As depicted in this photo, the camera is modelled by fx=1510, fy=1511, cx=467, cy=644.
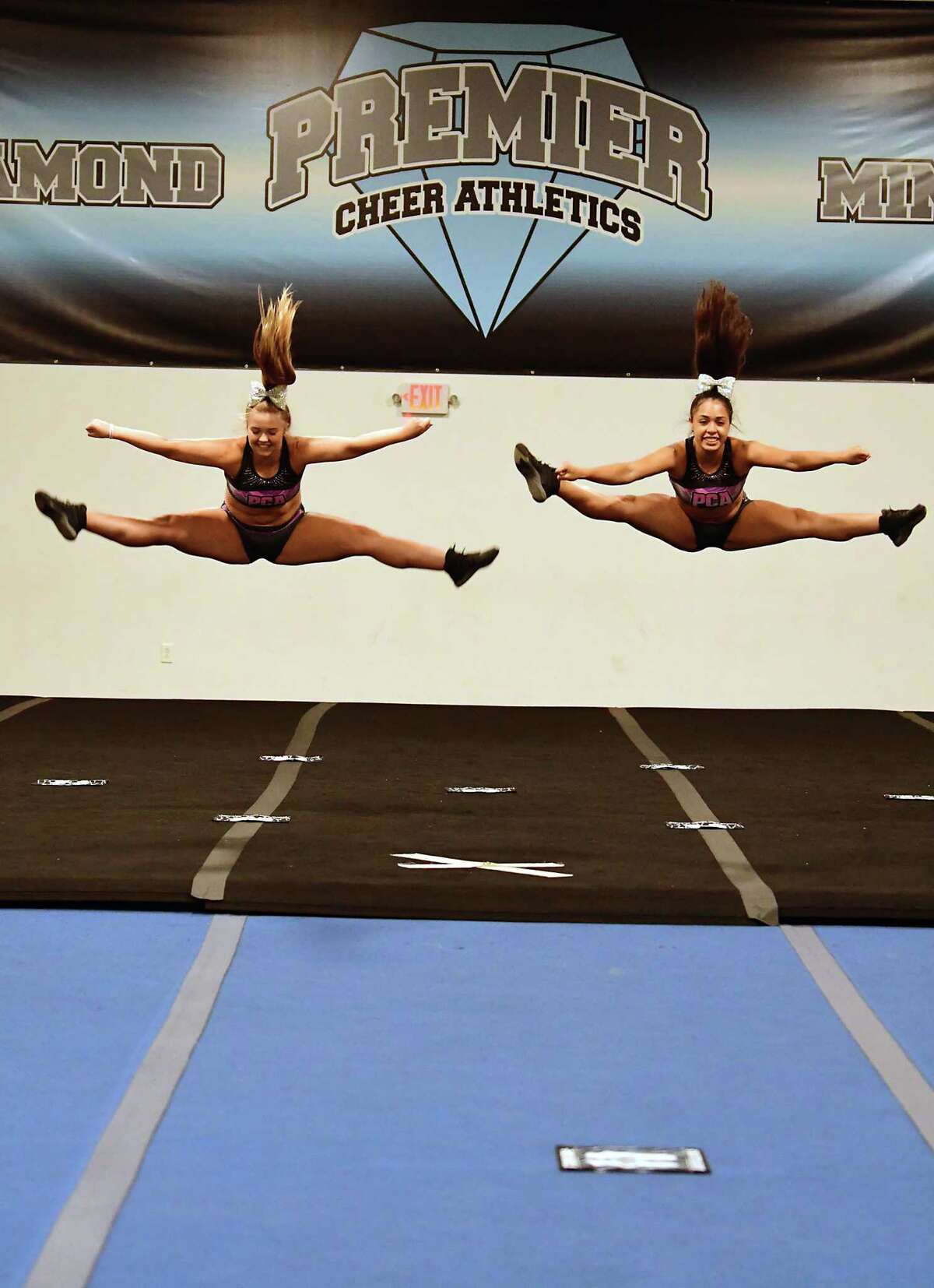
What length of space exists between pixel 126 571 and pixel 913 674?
399 centimetres

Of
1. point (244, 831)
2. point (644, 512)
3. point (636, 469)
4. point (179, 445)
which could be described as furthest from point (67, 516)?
point (644, 512)

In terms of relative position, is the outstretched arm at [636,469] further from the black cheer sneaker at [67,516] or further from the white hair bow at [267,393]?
the black cheer sneaker at [67,516]

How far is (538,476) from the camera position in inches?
206

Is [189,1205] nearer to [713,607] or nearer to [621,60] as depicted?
[713,607]

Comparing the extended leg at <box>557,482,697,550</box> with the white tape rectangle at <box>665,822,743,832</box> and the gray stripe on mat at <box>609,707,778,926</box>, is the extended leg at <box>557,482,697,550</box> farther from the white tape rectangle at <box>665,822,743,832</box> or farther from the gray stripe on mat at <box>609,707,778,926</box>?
the white tape rectangle at <box>665,822,743,832</box>

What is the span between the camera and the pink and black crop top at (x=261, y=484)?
5.23m

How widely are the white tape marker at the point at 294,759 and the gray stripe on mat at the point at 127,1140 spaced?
2.17 m

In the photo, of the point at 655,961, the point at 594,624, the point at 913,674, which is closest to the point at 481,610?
the point at 594,624

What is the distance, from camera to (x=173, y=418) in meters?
7.43

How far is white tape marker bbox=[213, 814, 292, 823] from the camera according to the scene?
4.35 m

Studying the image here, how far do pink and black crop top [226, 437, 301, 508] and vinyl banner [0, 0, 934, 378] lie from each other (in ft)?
7.19

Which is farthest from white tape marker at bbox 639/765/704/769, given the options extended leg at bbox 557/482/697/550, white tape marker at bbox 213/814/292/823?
white tape marker at bbox 213/814/292/823

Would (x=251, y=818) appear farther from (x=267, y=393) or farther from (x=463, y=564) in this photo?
(x=267, y=393)

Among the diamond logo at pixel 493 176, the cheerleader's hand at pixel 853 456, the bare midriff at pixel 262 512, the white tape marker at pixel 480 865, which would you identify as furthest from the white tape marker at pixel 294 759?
the diamond logo at pixel 493 176
